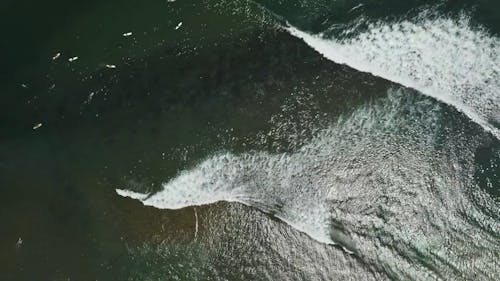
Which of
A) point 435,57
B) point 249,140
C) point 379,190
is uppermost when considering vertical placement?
point 435,57

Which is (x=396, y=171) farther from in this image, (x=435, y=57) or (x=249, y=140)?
(x=249, y=140)

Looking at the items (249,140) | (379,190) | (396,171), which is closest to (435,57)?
(396,171)

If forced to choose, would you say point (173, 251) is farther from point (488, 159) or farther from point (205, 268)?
point (488, 159)

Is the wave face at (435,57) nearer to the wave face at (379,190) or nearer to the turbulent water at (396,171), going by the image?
the turbulent water at (396,171)

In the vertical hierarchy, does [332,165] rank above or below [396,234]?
above

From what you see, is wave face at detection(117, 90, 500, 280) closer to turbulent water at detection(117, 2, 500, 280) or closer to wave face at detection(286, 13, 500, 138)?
turbulent water at detection(117, 2, 500, 280)

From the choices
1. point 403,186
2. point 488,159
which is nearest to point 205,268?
point 403,186
